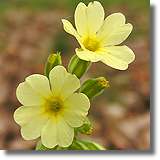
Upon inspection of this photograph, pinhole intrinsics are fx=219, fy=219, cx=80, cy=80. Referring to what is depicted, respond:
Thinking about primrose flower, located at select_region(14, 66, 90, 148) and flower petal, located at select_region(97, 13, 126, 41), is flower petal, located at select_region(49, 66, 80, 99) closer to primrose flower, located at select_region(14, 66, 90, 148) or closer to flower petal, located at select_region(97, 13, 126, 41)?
primrose flower, located at select_region(14, 66, 90, 148)

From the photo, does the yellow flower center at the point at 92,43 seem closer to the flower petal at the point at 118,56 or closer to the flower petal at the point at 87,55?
the flower petal at the point at 118,56

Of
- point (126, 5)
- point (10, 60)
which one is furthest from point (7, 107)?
point (126, 5)

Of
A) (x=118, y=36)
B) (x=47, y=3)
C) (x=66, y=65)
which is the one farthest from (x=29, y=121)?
(x=47, y=3)

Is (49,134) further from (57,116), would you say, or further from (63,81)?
(63,81)

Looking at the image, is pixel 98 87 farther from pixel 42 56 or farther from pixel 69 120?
pixel 42 56

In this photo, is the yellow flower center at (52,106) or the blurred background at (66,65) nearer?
the yellow flower center at (52,106)

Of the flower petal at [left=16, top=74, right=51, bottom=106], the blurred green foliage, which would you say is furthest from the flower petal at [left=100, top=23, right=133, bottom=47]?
the blurred green foliage

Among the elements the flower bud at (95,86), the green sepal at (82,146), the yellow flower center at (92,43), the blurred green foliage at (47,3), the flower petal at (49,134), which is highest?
the blurred green foliage at (47,3)

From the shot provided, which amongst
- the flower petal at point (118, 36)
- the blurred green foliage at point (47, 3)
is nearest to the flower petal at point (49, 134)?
the flower petal at point (118, 36)
